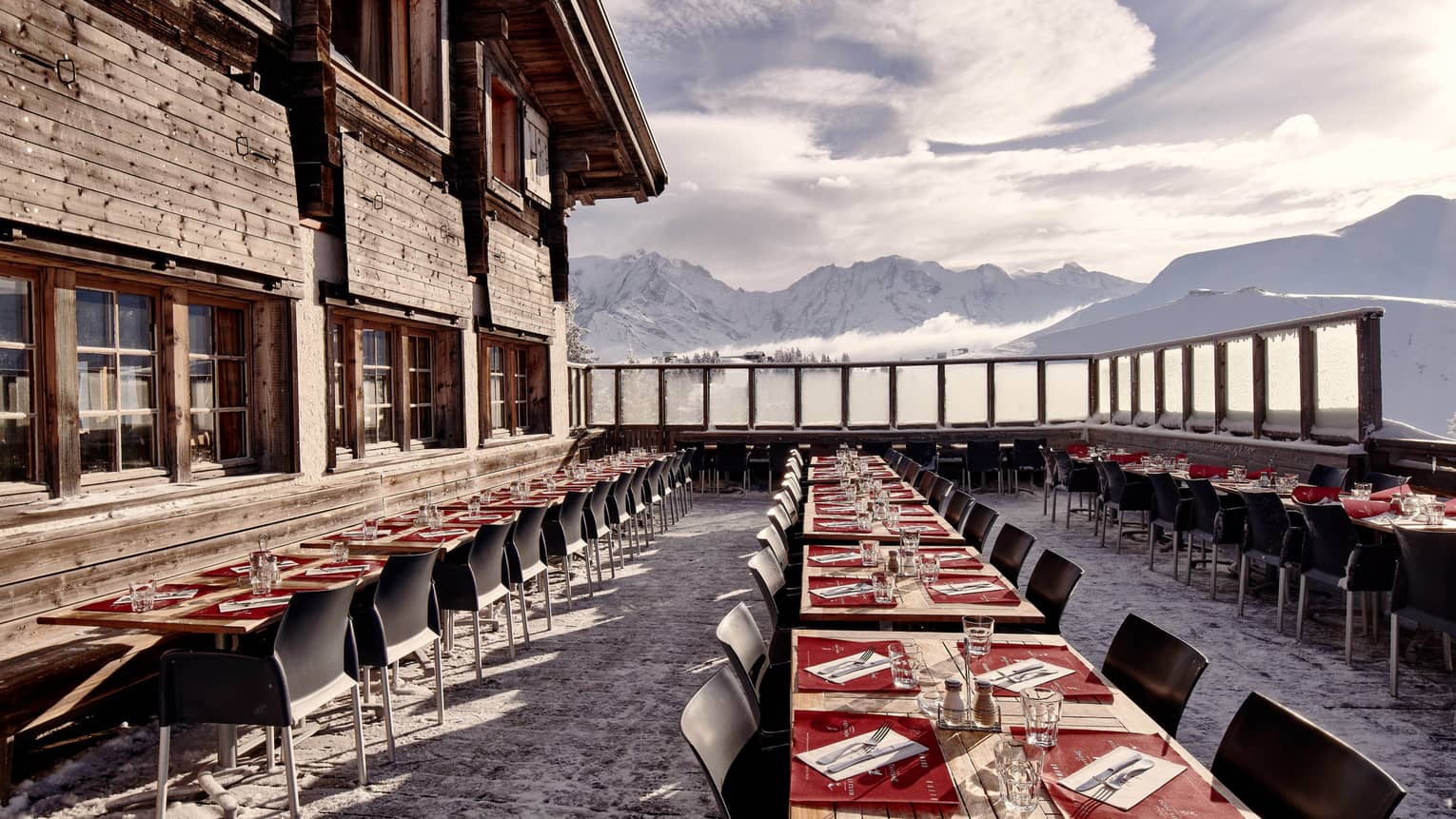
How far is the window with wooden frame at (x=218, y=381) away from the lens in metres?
4.53

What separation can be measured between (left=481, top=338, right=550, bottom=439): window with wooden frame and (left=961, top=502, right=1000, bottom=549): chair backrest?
18.4 feet

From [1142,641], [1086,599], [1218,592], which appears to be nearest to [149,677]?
[1142,641]

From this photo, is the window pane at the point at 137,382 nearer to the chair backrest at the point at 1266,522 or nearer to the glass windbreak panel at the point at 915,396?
the chair backrest at the point at 1266,522

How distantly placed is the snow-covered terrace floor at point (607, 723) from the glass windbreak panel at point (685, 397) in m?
7.56

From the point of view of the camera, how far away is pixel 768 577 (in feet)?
11.4

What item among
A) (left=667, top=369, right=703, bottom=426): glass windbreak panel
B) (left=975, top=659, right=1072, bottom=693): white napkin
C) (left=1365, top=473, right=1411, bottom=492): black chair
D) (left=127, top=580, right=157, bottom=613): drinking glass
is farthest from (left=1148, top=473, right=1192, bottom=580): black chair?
(left=667, top=369, right=703, bottom=426): glass windbreak panel

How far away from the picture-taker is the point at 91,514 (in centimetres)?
361

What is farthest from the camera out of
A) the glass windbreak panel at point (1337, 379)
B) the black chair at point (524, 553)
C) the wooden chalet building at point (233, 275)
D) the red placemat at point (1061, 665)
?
the glass windbreak panel at point (1337, 379)

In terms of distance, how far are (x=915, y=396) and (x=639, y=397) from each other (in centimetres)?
502

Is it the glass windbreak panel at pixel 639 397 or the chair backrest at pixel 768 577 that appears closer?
the chair backrest at pixel 768 577

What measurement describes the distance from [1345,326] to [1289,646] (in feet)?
13.4

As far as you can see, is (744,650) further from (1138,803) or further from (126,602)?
(126,602)

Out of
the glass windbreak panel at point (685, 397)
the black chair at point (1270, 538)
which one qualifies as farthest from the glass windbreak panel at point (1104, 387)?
the black chair at point (1270, 538)

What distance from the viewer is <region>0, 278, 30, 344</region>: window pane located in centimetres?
336
